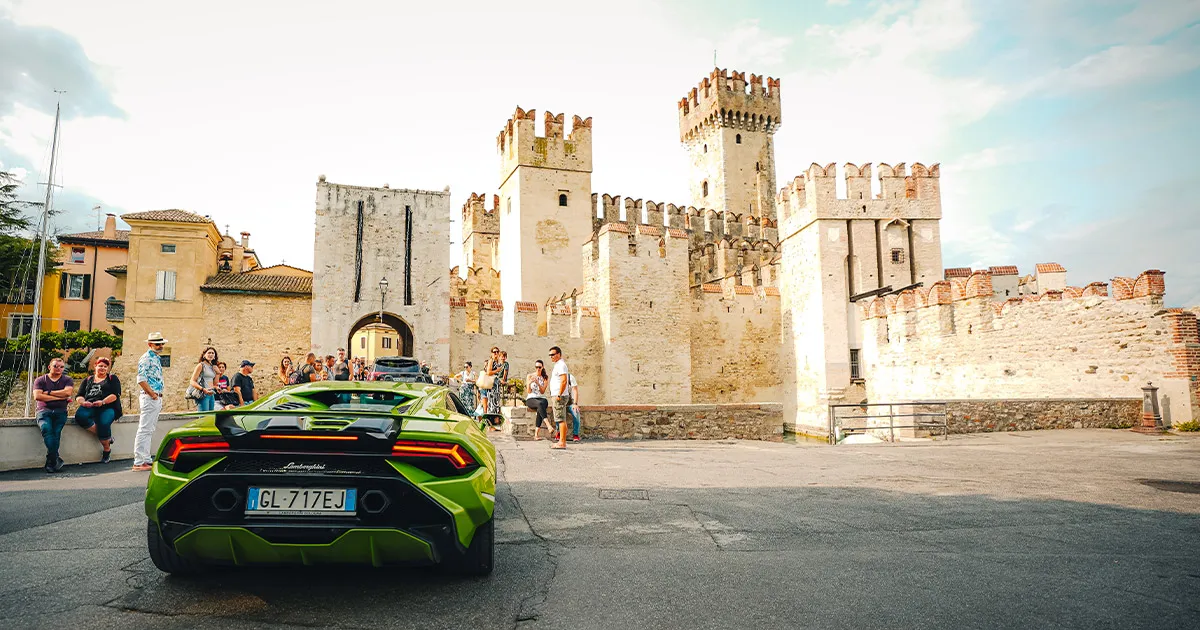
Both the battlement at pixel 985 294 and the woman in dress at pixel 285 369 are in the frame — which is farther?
the battlement at pixel 985 294

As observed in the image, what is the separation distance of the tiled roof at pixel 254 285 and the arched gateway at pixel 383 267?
1.59 m

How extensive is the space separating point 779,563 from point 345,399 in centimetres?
336

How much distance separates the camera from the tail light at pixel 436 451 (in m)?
3.65

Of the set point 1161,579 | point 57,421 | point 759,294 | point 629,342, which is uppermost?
point 759,294

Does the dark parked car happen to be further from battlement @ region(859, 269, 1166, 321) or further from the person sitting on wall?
battlement @ region(859, 269, 1166, 321)

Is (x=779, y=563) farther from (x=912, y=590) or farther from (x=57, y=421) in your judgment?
(x=57, y=421)

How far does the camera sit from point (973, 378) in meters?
20.8

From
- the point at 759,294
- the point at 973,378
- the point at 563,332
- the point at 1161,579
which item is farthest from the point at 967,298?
the point at 1161,579

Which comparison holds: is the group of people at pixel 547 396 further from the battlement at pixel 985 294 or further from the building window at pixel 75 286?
the building window at pixel 75 286

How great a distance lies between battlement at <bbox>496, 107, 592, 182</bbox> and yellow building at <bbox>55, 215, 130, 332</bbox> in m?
25.5

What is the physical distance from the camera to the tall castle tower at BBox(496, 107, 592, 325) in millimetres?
34125

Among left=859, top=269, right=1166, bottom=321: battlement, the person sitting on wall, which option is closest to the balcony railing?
the person sitting on wall

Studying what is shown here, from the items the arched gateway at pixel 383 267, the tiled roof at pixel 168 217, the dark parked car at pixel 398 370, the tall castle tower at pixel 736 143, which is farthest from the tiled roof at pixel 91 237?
the tall castle tower at pixel 736 143

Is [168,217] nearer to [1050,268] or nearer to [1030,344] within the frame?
[1030,344]
